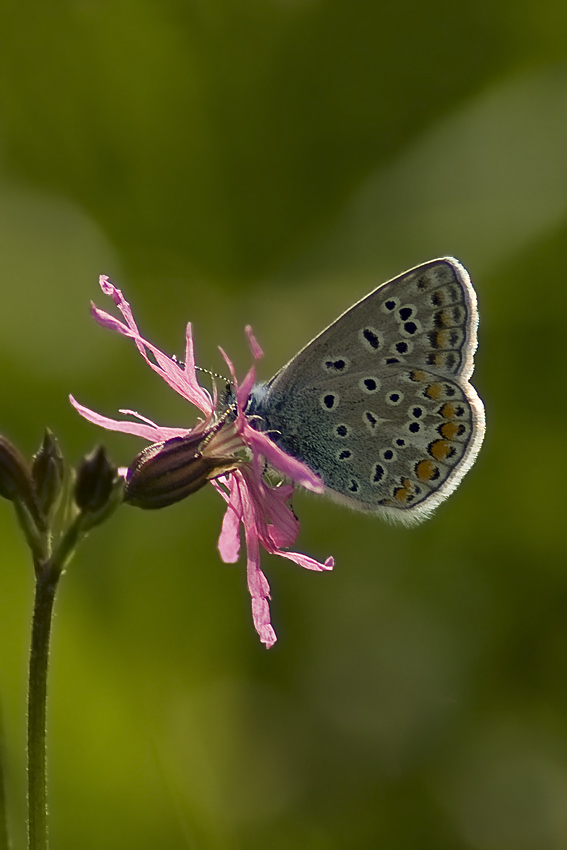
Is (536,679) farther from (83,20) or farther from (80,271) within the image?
(83,20)

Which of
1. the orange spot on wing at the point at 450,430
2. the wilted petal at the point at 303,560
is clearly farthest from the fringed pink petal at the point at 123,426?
the orange spot on wing at the point at 450,430

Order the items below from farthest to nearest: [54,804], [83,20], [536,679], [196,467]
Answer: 1. [83,20]
2. [536,679]
3. [54,804]
4. [196,467]

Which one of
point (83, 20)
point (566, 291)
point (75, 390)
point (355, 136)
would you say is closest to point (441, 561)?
point (566, 291)

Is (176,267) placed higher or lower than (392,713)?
higher

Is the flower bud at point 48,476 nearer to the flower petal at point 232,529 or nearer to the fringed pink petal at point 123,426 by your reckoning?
the fringed pink petal at point 123,426

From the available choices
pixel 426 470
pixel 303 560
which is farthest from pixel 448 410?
pixel 303 560

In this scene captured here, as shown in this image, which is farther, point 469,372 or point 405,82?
point 405,82
